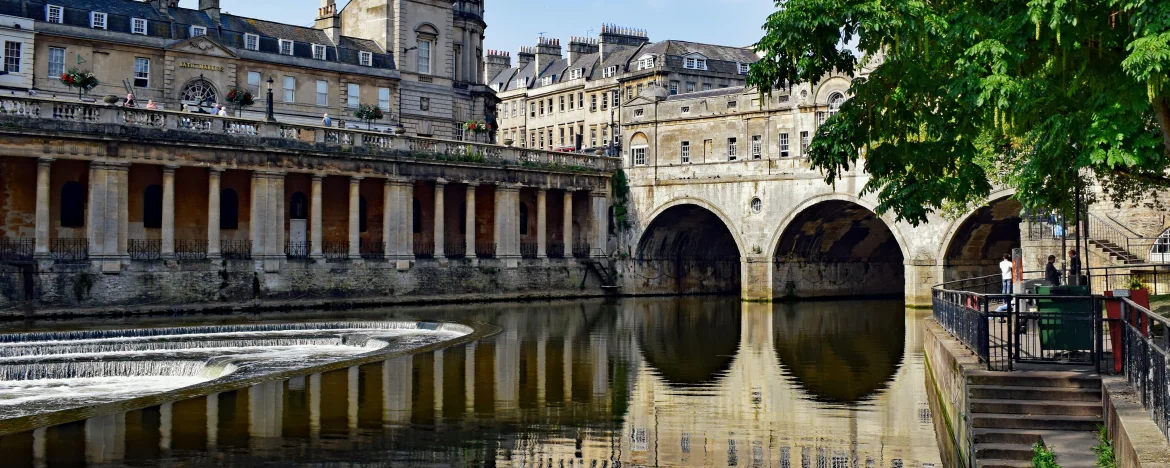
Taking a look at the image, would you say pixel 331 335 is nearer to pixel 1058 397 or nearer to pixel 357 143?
pixel 357 143

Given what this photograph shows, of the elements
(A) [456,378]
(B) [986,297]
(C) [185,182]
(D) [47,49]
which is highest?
(D) [47,49]

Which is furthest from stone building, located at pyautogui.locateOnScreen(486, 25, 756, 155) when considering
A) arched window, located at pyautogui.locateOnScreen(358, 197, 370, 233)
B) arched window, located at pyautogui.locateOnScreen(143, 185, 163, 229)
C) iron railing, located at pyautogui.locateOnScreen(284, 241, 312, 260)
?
arched window, located at pyautogui.locateOnScreen(143, 185, 163, 229)

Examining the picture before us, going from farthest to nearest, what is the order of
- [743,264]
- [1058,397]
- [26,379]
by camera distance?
1. [743,264]
2. [26,379]
3. [1058,397]

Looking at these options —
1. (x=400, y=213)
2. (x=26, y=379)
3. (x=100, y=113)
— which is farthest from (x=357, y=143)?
(x=26, y=379)

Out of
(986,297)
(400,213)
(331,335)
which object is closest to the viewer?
(986,297)

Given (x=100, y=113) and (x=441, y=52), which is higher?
(x=441, y=52)

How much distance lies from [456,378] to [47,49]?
33.2 meters

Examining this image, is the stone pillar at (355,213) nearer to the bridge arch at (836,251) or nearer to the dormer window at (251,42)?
the dormer window at (251,42)

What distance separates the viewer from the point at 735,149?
49281 mm

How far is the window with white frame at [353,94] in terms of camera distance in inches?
2190

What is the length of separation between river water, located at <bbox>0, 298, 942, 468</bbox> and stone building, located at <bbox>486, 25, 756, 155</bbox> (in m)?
48.7

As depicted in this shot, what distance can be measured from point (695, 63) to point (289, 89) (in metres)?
34.6

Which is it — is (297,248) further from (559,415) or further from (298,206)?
(559,415)

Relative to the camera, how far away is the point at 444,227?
50219 millimetres
